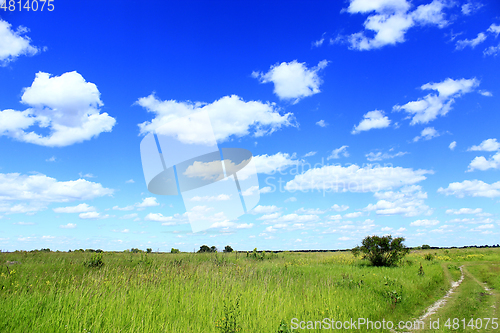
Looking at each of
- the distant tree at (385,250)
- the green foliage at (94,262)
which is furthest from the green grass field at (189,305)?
the distant tree at (385,250)

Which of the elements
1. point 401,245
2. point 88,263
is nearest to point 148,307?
point 88,263

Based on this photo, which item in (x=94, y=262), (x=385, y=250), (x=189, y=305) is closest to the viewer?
(x=189, y=305)

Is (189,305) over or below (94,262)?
over

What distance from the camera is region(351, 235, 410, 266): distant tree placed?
82.7 ft

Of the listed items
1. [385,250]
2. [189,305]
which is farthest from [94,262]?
[385,250]

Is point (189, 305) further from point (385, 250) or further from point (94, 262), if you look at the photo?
point (385, 250)

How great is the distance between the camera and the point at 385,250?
83.8 feet

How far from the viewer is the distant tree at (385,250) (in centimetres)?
2522

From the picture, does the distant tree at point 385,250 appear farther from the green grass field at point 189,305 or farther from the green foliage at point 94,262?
the green foliage at point 94,262

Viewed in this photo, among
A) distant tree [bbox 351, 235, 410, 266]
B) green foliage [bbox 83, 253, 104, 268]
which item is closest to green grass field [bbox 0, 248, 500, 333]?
green foliage [bbox 83, 253, 104, 268]

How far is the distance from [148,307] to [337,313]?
18.4ft

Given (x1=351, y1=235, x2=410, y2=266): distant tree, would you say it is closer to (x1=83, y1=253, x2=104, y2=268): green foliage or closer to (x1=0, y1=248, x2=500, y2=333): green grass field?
(x1=0, y1=248, x2=500, y2=333): green grass field

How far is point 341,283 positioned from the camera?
1298 cm

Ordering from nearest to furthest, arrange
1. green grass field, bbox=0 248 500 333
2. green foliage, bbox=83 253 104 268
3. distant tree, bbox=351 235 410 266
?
1. green grass field, bbox=0 248 500 333
2. green foliage, bbox=83 253 104 268
3. distant tree, bbox=351 235 410 266
